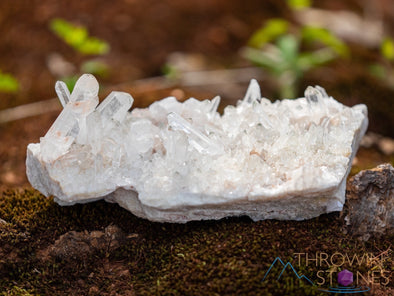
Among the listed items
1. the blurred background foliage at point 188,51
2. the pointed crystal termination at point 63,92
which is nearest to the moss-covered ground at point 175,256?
the pointed crystal termination at point 63,92

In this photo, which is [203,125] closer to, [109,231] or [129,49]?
[109,231]

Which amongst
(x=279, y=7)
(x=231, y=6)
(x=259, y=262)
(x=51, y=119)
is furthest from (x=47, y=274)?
(x=279, y=7)

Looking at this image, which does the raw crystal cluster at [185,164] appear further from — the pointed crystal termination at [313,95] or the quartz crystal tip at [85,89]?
the pointed crystal termination at [313,95]

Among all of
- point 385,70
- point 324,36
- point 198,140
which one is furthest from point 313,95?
point 385,70

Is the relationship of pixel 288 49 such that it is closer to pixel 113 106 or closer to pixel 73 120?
pixel 113 106

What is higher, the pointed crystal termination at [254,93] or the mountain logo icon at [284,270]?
the pointed crystal termination at [254,93]

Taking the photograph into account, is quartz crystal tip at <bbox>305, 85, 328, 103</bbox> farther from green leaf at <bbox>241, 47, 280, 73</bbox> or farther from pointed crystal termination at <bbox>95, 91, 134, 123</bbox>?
green leaf at <bbox>241, 47, 280, 73</bbox>
